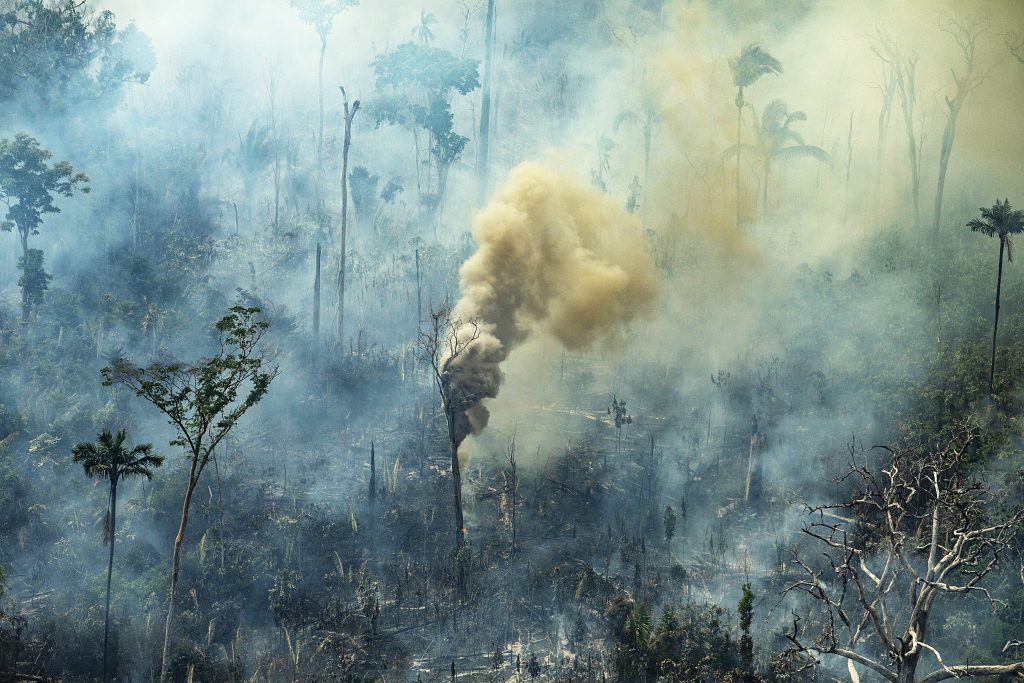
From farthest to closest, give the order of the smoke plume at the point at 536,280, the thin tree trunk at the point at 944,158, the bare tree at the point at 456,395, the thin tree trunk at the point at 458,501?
the thin tree trunk at the point at 944,158 → the smoke plume at the point at 536,280 → the bare tree at the point at 456,395 → the thin tree trunk at the point at 458,501

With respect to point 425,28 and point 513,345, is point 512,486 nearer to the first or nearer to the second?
point 513,345

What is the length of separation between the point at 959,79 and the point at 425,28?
35.0 metres

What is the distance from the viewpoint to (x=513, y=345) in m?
40.8

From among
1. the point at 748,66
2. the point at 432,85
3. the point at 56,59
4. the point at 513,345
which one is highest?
the point at 432,85

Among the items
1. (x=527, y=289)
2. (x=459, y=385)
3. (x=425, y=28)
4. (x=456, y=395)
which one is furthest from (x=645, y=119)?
(x=456, y=395)

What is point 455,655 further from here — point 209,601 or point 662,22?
point 662,22

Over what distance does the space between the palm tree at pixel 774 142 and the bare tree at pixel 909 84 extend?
5.34m

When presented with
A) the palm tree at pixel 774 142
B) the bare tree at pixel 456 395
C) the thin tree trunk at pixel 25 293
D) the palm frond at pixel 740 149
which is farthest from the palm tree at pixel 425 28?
the bare tree at pixel 456 395

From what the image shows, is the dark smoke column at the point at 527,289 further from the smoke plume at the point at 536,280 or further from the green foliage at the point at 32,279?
the green foliage at the point at 32,279

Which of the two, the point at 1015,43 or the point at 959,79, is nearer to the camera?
the point at 1015,43

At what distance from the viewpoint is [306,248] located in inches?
2254

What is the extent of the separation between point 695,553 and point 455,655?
991 centimetres

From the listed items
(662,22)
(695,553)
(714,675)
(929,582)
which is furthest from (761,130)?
(929,582)

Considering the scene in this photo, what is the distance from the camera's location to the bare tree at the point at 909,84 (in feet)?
191
